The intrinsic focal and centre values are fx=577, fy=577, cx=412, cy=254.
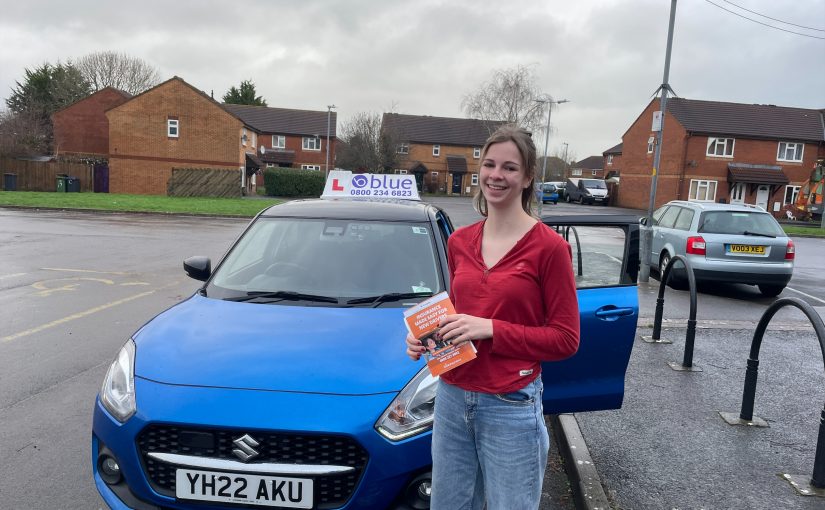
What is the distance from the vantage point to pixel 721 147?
43.2m

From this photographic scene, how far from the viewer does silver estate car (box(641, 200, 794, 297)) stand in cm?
980

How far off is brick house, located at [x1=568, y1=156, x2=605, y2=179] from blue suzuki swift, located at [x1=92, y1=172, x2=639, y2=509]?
11081 cm

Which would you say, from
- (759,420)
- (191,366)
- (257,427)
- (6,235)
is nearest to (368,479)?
(257,427)

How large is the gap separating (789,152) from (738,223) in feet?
135

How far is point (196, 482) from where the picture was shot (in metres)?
2.40

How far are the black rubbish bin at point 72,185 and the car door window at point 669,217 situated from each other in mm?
35442

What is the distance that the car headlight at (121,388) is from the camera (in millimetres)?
2605

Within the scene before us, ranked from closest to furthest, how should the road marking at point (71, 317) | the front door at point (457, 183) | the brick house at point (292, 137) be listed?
the road marking at point (71, 317)
the brick house at point (292, 137)
the front door at point (457, 183)

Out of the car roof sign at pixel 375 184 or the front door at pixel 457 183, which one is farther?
the front door at pixel 457 183

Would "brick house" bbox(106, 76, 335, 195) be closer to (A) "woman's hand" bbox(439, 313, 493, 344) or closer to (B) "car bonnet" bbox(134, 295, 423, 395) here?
(B) "car bonnet" bbox(134, 295, 423, 395)

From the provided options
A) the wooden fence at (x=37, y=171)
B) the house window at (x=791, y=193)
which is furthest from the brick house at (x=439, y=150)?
the wooden fence at (x=37, y=171)

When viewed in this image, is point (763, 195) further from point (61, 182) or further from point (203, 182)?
point (61, 182)

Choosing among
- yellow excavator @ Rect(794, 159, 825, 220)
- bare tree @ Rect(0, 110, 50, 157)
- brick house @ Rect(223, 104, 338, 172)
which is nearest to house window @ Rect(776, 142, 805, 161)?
yellow excavator @ Rect(794, 159, 825, 220)

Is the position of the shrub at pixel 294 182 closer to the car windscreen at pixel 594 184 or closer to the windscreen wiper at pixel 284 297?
the car windscreen at pixel 594 184
